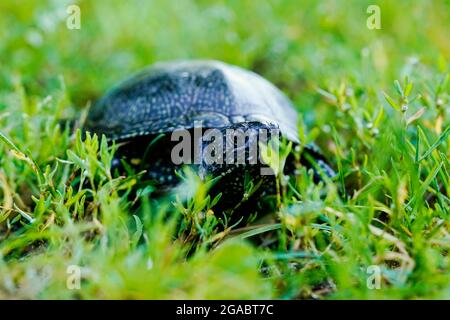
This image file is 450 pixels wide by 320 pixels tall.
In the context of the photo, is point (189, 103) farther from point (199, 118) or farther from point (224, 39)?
point (224, 39)

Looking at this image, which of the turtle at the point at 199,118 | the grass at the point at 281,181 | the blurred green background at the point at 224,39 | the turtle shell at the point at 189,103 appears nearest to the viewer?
the grass at the point at 281,181

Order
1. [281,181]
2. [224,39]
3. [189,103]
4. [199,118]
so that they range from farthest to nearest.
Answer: [224,39]
[189,103]
[199,118]
[281,181]

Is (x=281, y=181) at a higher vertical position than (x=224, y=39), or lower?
lower

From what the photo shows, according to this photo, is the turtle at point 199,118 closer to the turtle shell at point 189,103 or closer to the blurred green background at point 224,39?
the turtle shell at point 189,103

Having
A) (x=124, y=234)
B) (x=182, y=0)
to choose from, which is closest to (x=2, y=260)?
(x=124, y=234)

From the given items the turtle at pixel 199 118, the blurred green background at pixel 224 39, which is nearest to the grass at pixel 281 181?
the blurred green background at pixel 224 39

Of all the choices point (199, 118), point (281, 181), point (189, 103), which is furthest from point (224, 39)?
point (281, 181)

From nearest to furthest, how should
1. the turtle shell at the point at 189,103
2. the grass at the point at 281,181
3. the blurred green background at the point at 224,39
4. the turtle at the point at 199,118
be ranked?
the grass at the point at 281,181 → the turtle at the point at 199,118 → the turtle shell at the point at 189,103 → the blurred green background at the point at 224,39
